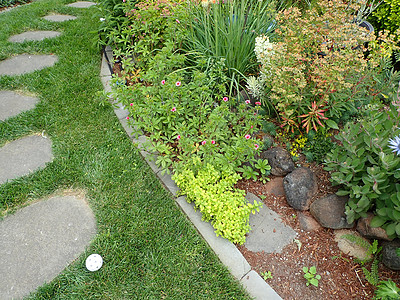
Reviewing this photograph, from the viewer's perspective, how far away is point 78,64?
3895mm

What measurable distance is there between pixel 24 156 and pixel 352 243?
9.65 feet

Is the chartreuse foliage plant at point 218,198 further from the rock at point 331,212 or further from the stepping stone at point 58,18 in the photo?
the stepping stone at point 58,18

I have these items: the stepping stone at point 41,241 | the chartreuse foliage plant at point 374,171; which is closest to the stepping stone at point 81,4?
the stepping stone at point 41,241

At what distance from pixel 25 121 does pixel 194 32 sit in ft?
7.05

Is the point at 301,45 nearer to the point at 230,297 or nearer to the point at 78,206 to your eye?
the point at 230,297

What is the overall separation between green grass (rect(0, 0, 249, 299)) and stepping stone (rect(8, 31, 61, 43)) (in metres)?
1.18

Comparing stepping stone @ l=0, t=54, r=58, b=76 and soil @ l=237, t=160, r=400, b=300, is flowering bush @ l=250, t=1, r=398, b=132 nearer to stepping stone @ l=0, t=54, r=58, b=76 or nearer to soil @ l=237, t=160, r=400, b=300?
soil @ l=237, t=160, r=400, b=300

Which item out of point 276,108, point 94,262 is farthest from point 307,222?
point 94,262

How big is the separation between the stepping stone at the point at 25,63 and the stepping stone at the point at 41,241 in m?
2.40

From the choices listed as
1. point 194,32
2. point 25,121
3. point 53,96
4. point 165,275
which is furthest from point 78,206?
point 194,32

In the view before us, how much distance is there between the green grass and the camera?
187 cm

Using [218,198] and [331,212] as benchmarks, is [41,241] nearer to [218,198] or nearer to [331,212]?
[218,198]

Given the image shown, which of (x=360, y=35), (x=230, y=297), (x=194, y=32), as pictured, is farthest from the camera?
(x=194, y=32)

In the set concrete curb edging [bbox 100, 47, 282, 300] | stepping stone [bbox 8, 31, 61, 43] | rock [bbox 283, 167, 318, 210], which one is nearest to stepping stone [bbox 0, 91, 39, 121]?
stepping stone [bbox 8, 31, 61, 43]
